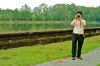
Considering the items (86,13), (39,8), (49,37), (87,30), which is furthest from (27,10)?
(49,37)

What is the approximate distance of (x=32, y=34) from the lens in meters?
20.5

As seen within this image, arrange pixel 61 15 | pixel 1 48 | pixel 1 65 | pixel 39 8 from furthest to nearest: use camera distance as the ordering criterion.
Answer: pixel 61 15, pixel 39 8, pixel 1 48, pixel 1 65

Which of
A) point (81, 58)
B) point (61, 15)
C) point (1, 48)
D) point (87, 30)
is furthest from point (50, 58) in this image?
point (61, 15)

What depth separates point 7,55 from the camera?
46.7ft

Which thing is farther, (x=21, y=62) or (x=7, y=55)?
(x=7, y=55)

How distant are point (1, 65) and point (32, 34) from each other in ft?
29.8

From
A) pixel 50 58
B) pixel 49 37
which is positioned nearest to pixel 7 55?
pixel 50 58

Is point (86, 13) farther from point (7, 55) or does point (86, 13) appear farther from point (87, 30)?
point (7, 55)

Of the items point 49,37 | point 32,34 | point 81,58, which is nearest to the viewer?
point 81,58

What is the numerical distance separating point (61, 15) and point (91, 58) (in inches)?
4907

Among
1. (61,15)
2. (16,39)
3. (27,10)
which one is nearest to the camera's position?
(16,39)

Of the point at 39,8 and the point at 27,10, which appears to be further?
the point at 39,8

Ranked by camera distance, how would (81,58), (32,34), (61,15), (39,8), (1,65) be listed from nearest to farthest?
1. (1,65)
2. (81,58)
3. (32,34)
4. (39,8)
5. (61,15)

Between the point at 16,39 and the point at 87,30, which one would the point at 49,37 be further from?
the point at 87,30
